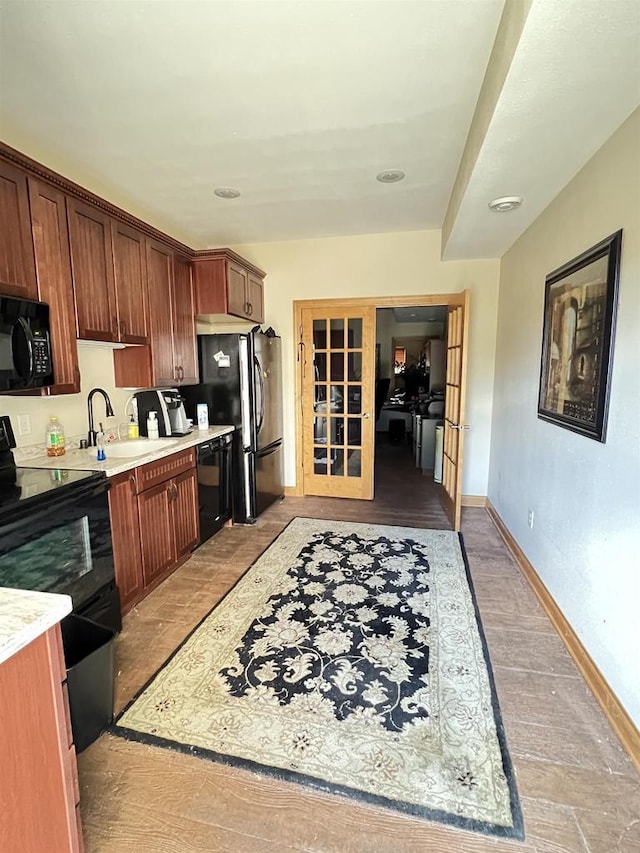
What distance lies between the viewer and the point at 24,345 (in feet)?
6.30

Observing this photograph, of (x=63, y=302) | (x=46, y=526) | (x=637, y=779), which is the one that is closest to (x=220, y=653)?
(x=46, y=526)

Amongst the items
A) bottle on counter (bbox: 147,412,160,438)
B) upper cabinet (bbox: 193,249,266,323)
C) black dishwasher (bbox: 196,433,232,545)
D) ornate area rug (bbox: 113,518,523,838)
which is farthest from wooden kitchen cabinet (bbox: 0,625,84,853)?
upper cabinet (bbox: 193,249,266,323)

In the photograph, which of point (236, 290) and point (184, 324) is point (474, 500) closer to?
point (236, 290)

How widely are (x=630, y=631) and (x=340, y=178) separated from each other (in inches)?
117

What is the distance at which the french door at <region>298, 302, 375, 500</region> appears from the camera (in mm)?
4172

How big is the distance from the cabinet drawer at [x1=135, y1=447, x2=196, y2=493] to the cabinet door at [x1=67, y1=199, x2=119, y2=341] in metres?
0.83

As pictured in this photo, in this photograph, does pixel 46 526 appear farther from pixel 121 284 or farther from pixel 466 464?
pixel 466 464

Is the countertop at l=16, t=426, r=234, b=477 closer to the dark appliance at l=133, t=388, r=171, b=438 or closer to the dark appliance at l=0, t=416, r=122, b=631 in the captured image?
the dark appliance at l=0, t=416, r=122, b=631

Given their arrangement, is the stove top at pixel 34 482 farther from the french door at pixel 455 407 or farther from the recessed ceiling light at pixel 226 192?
Result: the french door at pixel 455 407

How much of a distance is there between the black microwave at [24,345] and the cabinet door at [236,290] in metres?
1.64

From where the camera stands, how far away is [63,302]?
2168 mm

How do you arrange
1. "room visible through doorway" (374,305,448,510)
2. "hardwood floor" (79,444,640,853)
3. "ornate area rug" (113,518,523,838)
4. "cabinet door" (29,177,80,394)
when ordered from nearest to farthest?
"hardwood floor" (79,444,640,853)
"ornate area rug" (113,518,523,838)
"cabinet door" (29,177,80,394)
"room visible through doorway" (374,305,448,510)

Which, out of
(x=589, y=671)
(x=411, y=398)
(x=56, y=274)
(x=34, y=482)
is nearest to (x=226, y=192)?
(x=56, y=274)

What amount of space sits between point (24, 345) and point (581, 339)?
2757mm
